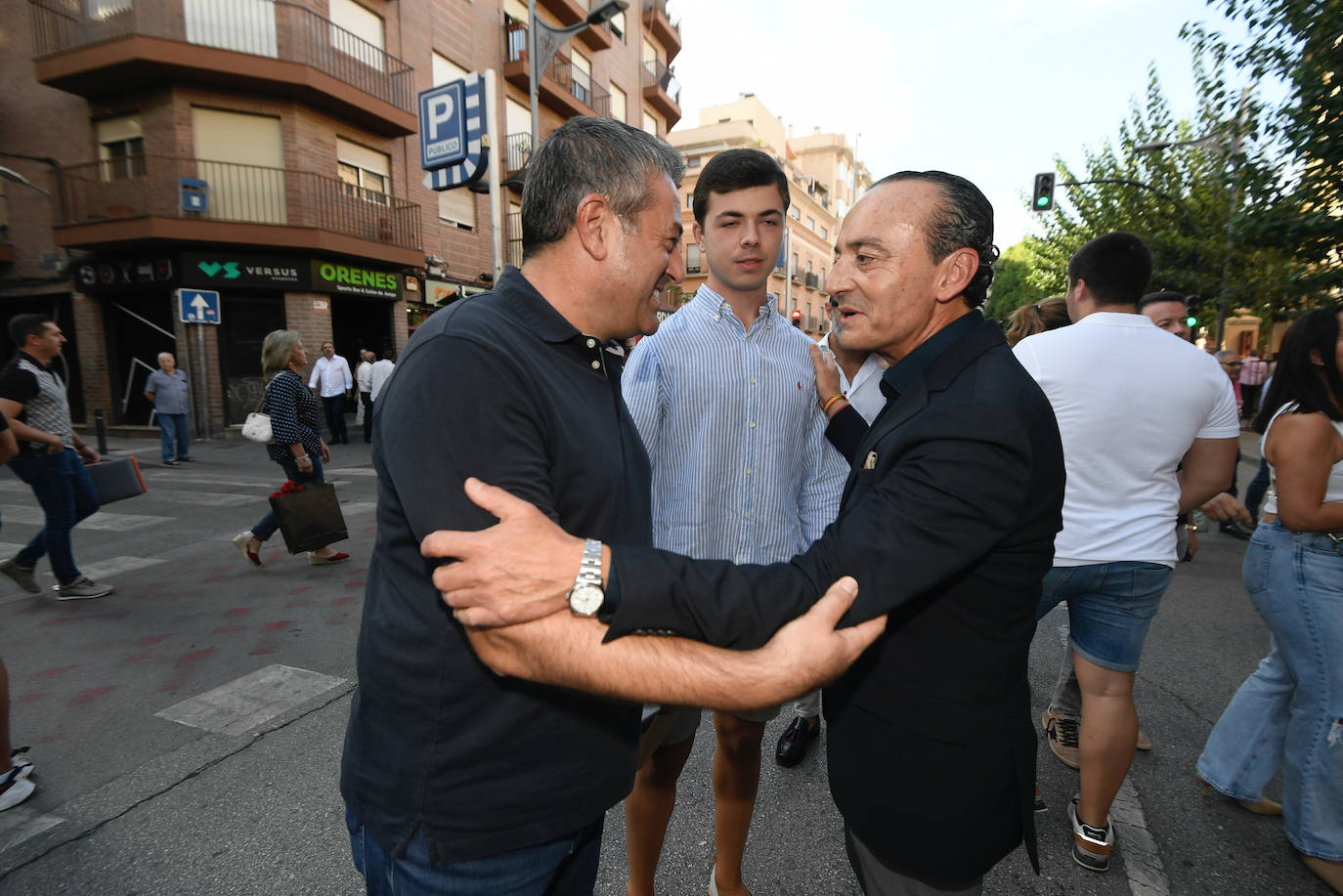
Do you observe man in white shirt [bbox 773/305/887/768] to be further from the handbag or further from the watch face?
the handbag

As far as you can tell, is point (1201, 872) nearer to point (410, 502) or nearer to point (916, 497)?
point (916, 497)

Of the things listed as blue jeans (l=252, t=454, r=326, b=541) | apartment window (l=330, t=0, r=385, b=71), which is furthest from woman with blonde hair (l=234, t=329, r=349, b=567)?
apartment window (l=330, t=0, r=385, b=71)

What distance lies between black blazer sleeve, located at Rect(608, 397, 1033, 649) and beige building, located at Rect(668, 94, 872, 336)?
3537 cm

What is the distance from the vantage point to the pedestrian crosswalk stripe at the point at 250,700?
11.3ft

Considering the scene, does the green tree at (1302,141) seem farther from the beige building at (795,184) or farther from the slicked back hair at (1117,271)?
the beige building at (795,184)

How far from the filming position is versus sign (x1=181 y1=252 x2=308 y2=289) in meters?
14.3

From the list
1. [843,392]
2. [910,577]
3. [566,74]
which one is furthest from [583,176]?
[566,74]

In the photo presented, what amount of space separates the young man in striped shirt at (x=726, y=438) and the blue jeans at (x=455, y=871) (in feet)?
2.87

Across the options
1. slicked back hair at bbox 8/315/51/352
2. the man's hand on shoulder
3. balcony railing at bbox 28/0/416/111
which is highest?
balcony railing at bbox 28/0/416/111

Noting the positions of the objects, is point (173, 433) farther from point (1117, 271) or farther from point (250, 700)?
point (1117, 271)

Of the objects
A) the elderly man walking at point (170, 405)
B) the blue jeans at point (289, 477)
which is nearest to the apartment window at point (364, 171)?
the elderly man walking at point (170, 405)

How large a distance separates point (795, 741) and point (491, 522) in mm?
2679

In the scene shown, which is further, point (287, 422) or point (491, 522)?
point (287, 422)

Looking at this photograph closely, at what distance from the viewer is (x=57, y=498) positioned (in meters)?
5.11
